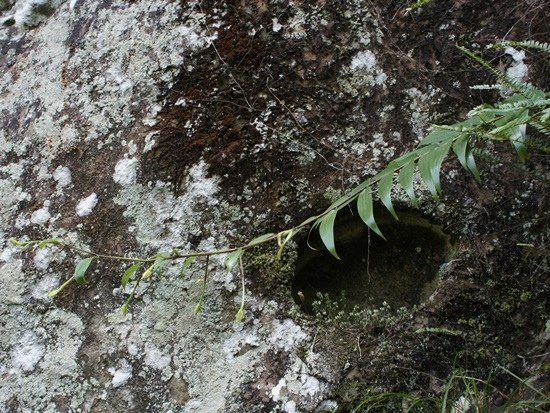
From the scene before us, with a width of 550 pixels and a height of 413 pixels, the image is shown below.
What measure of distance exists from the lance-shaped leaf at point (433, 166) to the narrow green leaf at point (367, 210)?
109 mm

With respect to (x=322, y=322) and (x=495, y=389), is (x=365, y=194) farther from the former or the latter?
(x=495, y=389)

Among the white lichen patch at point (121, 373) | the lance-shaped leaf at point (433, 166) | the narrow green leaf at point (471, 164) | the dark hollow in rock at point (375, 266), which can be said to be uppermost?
the lance-shaped leaf at point (433, 166)

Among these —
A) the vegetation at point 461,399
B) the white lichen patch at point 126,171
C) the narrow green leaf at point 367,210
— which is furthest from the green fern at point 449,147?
the white lichen patch at point 126,171

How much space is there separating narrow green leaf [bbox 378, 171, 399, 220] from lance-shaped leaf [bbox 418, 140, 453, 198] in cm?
6

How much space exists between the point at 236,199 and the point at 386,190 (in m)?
0.52

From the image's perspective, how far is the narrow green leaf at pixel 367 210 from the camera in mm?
1178

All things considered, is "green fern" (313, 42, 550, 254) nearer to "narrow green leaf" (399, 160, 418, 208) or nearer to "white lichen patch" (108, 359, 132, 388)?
"narrow green leaf" (399, 160, 418, 208)

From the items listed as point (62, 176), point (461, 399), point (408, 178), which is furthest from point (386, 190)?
point (62, 176)

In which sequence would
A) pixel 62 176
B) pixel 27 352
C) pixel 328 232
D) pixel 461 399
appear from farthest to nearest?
pixel 62 176 < pixel 27 352 < pixel 461 399 < pixel 328 232

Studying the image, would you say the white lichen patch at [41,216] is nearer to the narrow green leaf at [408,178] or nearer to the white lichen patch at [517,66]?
the narrow green leaf at [408,178]

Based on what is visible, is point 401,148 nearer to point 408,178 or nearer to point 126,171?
point 408,178

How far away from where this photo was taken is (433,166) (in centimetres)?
121

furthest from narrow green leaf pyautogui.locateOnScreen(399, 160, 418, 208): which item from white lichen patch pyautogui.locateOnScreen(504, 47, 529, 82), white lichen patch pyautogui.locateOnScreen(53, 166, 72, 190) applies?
white lichen patch pyautogui.locateOnScreen(53, 166, 72, 190)

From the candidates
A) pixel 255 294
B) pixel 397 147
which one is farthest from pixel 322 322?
pixel 397 147
